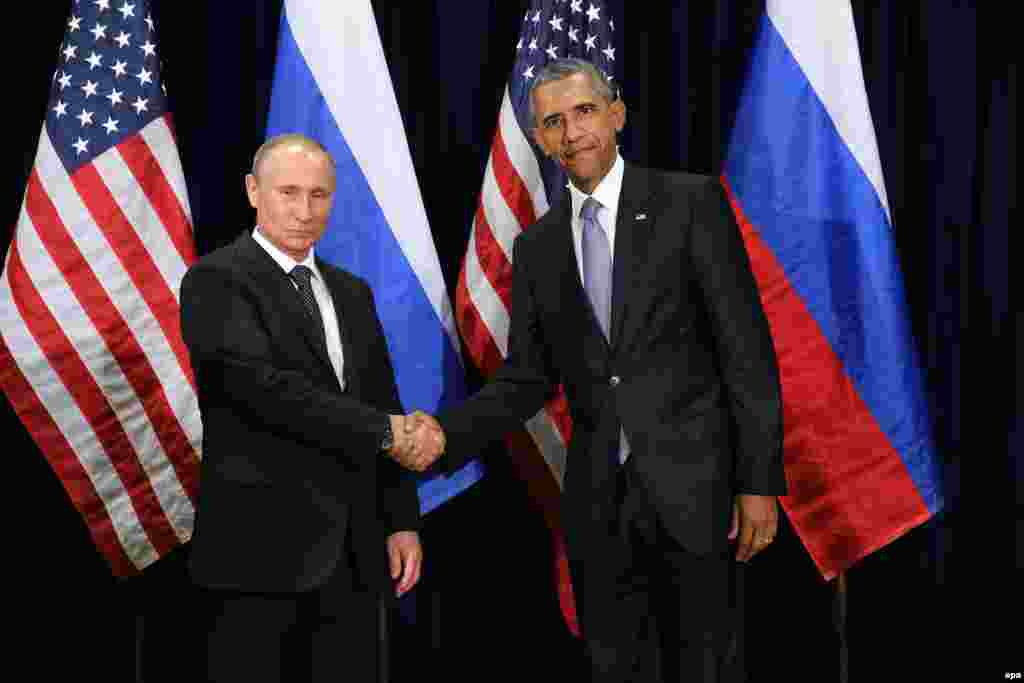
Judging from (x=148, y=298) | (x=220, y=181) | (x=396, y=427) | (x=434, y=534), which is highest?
(x=220, y=181)

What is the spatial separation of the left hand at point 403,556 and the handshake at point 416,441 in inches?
5.7

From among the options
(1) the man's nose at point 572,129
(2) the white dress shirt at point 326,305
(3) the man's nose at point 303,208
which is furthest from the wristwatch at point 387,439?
(1) the man's nose at point 572,129

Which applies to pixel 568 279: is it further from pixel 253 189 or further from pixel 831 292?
pixel 831 292

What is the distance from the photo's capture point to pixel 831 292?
2.72 metres

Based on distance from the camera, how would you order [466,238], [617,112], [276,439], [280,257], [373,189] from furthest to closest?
1. [466,238]
2. [373,189]
3. [617,112]
4. [280,257]
5. [276,439]

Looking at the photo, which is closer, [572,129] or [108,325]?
[572,129]

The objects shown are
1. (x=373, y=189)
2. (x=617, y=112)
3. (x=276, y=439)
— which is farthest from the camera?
(x=373, y=189)

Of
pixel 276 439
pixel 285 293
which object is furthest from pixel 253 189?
pixel 276 439

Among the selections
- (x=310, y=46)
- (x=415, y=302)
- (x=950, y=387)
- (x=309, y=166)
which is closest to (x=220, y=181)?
(x=310, y=46)

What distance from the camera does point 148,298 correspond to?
275 centimetres

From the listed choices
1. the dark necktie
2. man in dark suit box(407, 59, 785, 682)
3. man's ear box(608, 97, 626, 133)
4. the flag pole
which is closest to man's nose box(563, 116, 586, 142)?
man in dark suit box(407, 59, 785, 682)

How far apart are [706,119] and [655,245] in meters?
1.25

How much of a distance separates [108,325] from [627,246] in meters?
1.39

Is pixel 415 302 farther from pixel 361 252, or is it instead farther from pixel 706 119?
pixel 706 119
